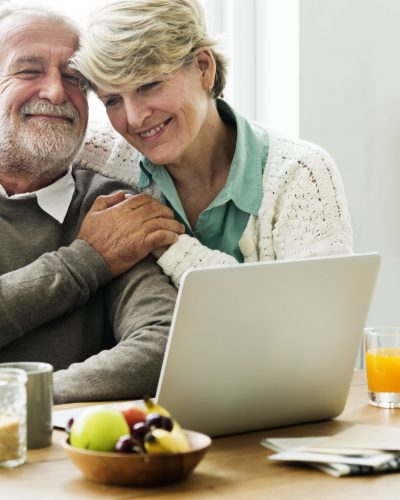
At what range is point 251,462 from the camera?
121cm

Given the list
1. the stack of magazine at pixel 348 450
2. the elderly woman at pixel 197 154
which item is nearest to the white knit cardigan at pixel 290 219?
the elderly woman at pixel 197 154

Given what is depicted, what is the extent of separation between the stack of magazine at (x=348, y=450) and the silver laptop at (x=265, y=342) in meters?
0.08

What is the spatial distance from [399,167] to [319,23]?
623 mm

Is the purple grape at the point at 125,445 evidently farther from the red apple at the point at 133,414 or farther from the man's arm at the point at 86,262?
the man's arm at the point at 86,262

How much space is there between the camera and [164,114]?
2123mm

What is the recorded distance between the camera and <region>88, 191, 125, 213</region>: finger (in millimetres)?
2169

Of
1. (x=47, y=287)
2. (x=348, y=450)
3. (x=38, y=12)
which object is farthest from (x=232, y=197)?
(x=348, y=450)

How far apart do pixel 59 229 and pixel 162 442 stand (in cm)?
118

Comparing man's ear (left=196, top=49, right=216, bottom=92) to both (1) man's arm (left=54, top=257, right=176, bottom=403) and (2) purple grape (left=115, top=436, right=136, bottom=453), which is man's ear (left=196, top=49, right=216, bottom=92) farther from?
(2) purple grape (left=115, top=436, right=136, bottom=453)

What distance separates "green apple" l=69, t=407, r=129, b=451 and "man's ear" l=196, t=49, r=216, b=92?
1.25 m

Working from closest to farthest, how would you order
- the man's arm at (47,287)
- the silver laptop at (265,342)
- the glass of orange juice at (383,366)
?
1. the silver laptop at (265,342)
2. the glass of orange juice at (383,366)
3. the man's arm at (47,287)

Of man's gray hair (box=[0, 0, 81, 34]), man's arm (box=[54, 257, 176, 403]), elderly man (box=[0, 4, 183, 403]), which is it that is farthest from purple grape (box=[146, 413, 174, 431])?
man's gray hair (box=[0, 0, 81, 34])

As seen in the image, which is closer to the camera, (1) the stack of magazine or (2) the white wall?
(1) the stack of magazine

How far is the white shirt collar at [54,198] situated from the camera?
219 cm
